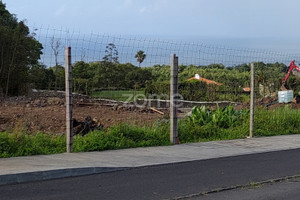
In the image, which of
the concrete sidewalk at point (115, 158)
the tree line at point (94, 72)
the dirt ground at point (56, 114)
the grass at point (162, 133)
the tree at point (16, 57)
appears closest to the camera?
the concrete sidewalk at point (115, 158)

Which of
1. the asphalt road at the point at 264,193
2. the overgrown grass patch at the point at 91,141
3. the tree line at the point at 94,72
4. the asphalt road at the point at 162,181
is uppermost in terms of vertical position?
the tree line at the point at 94,72

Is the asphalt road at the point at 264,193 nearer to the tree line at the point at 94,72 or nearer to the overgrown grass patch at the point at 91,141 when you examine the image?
the overgrown grass patch at the point at 91,141

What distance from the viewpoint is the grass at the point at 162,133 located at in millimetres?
10023

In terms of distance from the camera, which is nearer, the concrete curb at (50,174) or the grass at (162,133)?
the concrete curb at (50,174)

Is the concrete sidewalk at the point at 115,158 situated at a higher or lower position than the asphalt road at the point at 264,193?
higher

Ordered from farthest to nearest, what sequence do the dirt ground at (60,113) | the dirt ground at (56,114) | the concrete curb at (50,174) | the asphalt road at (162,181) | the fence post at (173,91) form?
the dirt ground at (60,113), the dirt ground at (56,114), the fence post at (173,91), the concrete curb at (50,174), the asphalt road at (162,181)

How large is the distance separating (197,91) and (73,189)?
19.0 metres

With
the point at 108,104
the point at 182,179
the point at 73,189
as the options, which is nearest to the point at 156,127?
the point at 182,179

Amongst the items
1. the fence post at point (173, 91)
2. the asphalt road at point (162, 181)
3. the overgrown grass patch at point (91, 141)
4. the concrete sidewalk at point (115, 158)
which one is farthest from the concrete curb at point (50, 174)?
the fence post at point (173, 91)

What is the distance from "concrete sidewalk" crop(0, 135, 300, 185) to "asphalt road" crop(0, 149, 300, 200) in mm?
253

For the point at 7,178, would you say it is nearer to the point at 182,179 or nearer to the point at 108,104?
the point at 182,179

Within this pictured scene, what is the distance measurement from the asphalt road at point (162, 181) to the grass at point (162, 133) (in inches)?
81.0

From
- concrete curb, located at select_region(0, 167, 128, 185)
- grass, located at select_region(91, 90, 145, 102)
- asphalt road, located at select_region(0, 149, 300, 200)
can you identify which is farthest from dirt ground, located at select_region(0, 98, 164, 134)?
concrete curb, located at select_region(0, 167, 128, 185)

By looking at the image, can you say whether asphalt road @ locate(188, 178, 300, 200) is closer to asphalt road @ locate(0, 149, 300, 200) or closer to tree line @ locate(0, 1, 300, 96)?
asphalt road @ locate(0, 149, 300, 200)
